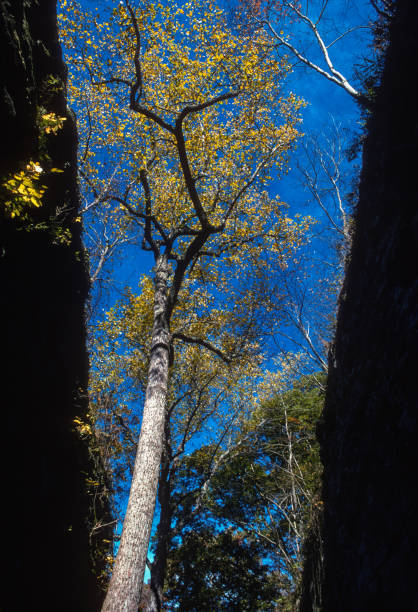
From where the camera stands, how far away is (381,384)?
2730 millimetres

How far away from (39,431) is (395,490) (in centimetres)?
485

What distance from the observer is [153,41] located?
851cm

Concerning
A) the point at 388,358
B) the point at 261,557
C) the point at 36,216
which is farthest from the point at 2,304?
the point at 261,557

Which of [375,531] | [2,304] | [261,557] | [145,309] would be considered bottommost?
[261,557]

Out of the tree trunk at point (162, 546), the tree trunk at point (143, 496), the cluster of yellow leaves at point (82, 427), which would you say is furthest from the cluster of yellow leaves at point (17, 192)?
the tree trunk at point (162, 546)

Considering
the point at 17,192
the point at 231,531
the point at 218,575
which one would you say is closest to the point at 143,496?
the point at 17,192

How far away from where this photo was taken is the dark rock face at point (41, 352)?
394 centimetres

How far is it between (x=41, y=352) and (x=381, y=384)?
5022 mm

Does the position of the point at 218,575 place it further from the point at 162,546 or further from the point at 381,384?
the point at 381,384

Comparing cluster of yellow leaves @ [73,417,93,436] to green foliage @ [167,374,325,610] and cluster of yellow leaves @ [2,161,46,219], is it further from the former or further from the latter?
green foliage @ [167,374,325,610]

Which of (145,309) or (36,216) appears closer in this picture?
(36,216)

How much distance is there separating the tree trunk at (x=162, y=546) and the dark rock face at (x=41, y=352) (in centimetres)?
279

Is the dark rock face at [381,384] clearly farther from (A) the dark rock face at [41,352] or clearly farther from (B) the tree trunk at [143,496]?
(A) the dark rock face at [41,352]

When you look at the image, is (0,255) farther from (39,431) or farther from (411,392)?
(411,392)
